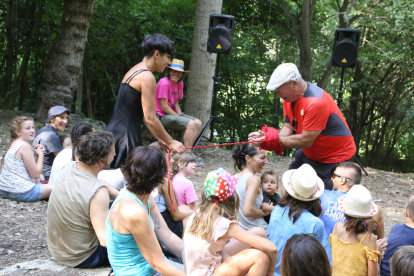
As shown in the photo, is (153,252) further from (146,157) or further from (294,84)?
(294,84)

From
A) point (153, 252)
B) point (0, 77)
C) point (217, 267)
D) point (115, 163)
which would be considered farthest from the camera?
point (0, 77)

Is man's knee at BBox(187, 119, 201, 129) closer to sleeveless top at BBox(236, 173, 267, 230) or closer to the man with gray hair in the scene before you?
the man with gray hair

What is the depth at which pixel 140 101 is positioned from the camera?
12.0 ft

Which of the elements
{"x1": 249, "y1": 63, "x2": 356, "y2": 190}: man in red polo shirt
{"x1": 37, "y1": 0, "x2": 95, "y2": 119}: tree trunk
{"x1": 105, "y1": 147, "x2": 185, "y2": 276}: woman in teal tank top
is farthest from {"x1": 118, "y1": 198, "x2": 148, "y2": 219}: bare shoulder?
{"x1": 37, "y1": 0, "x2": 95, "y2": 119}: tree trunk

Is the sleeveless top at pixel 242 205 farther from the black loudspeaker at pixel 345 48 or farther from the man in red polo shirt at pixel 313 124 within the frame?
the black loudspeaker at pixel 345 48

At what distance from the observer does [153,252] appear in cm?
234

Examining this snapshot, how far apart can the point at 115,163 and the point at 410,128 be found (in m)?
12.3

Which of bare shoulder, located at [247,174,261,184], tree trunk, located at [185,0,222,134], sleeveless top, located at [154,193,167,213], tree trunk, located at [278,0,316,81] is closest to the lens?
sleeveless top, located at [154,193,167,213]

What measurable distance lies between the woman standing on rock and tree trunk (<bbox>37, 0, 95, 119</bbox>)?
15.1 ft

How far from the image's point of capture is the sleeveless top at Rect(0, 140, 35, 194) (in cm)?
480

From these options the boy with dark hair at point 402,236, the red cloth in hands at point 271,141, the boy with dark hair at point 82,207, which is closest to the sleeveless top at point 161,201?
the boy with dark hair at point 82,207

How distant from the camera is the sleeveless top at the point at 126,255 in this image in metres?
2.45

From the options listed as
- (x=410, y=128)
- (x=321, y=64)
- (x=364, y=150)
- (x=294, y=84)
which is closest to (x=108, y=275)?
(x=294, y=84)

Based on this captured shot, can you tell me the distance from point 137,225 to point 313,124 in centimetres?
201
